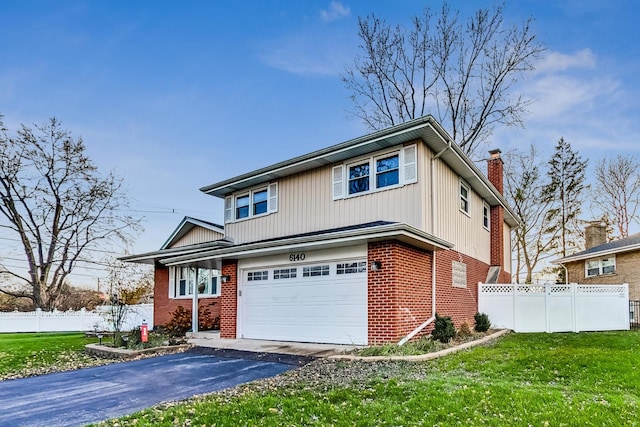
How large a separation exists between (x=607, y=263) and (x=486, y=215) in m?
9.93

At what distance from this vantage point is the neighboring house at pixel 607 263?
69.2 feet

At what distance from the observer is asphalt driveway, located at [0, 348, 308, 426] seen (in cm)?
613

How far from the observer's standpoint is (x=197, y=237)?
62.0 feet

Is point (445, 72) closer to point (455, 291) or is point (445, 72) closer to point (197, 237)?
point (455, 291)

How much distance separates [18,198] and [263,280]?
2155 cm

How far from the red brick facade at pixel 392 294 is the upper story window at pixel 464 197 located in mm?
4334

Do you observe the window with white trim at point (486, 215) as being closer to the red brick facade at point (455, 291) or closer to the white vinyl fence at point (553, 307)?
the red brick facade at point (455, 291)

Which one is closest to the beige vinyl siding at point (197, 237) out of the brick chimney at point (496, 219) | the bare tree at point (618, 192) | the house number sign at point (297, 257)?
the house number sign at point (297, 257)

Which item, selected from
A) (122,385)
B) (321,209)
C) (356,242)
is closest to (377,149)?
(321,209)

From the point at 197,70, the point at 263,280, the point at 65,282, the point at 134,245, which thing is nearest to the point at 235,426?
the point at 263,280

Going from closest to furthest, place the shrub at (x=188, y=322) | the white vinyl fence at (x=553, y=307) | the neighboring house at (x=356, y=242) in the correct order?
the neighboring house at (x=356, y=242) < the white vinyl fence at (x=553, y=307) < the shrub at (x=188, y=322)

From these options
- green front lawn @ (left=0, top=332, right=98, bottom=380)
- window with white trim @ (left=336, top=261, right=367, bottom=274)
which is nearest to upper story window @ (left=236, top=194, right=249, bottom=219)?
window with white trim @ (left=336, top=261, right=367, bottom=274)

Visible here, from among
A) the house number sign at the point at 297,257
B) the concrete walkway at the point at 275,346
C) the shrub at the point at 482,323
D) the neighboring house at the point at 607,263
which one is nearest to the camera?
the concrete walkway at the point at 275,346

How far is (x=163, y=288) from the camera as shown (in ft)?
63.5
